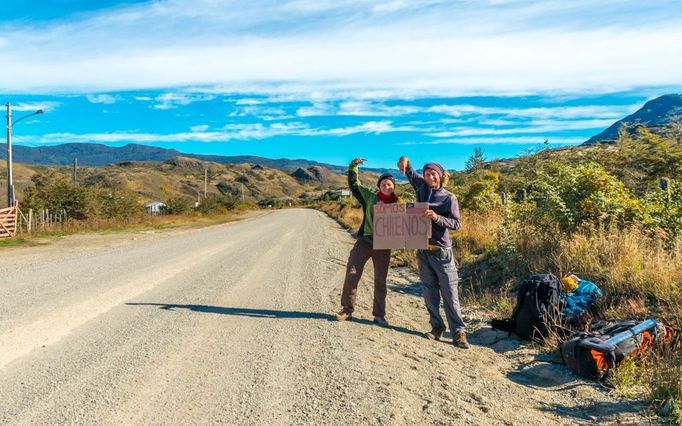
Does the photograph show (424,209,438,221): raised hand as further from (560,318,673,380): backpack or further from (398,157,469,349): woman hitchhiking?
(560,318,673,380): backpack

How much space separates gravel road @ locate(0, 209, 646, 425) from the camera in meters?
4.23

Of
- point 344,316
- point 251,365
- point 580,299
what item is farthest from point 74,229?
point 580,299

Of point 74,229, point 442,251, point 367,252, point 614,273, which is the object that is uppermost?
point 442,251

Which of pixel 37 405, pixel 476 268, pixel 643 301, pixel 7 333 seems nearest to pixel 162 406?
pixel 37 405

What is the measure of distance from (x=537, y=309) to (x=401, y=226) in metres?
2.00

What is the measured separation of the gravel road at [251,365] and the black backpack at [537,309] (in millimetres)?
257

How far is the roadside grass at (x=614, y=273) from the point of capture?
4.93 m

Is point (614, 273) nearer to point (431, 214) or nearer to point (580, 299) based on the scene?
point (580, 299)

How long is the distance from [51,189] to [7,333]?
33000 mm

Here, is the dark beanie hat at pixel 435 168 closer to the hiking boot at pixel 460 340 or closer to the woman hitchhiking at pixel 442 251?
the woman hitchhiking at pixel 442 251

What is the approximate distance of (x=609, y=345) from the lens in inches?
207

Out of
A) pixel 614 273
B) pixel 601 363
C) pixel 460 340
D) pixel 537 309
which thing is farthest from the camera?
pixel 614 273

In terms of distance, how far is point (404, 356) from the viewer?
5.83 m

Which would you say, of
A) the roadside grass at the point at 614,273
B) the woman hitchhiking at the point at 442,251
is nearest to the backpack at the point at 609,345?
the roadside grass at the point at 614,273
